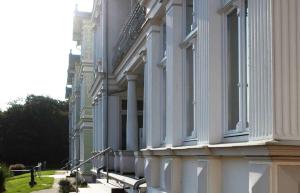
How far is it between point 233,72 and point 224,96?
0.32 m

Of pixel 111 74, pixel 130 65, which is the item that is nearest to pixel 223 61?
A: pixel 130 65

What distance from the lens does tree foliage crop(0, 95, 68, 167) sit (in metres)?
70.2

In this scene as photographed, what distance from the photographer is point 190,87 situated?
8.51m

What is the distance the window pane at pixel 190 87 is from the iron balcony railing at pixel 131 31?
508 cm

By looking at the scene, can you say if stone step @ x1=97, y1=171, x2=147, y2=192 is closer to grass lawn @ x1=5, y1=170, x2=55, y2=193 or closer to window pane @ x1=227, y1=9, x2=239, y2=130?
window pane @ x1=227, y1=9, x2=239, y2=130

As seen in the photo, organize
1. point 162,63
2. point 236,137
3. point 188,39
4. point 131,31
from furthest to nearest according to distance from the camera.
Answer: point 131,31 < point 162,63 < point 188,39 < point 236,137

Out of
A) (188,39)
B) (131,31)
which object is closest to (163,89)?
(188,39)

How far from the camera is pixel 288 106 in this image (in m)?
4.88

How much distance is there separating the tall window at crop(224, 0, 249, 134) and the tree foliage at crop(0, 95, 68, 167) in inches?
2586

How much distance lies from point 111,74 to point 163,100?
10.5 m

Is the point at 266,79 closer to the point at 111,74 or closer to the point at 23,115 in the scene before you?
the point at 111,74

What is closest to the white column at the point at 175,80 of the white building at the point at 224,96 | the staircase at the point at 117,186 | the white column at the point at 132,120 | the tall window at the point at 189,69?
the white building at the point at 224,96

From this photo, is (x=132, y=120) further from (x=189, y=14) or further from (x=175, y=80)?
(x=189, y=14)

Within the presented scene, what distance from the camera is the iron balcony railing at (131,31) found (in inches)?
557
